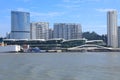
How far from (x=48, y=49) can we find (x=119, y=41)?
1394 inches

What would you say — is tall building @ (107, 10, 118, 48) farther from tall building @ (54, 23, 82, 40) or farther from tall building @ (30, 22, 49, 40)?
tall building @ (30, 22, 49, 40)

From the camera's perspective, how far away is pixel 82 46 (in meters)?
136

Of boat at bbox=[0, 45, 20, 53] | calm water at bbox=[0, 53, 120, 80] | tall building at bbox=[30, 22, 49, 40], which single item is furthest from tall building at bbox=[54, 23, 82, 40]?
calm water at bbox=[0, 53, 120, 80]

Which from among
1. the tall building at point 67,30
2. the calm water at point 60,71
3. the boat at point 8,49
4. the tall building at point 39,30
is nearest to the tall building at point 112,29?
the tall building at point 67,30

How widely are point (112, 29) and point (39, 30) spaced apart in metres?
32.8

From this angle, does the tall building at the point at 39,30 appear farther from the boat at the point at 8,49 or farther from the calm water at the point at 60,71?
the calm water at the point at 60,71

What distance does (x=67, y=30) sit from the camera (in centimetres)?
16600

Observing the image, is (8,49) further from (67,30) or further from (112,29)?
(67,30)

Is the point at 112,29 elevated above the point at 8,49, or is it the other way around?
the point at 112,29

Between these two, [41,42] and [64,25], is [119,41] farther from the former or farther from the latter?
[41,42]

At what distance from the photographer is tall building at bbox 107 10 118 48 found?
152012 millimetres

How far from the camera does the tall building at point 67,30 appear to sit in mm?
165375

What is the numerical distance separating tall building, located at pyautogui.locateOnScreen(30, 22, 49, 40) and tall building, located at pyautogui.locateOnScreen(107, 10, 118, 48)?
86.6 ft

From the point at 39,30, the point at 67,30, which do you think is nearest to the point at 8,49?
the point at 67,30
